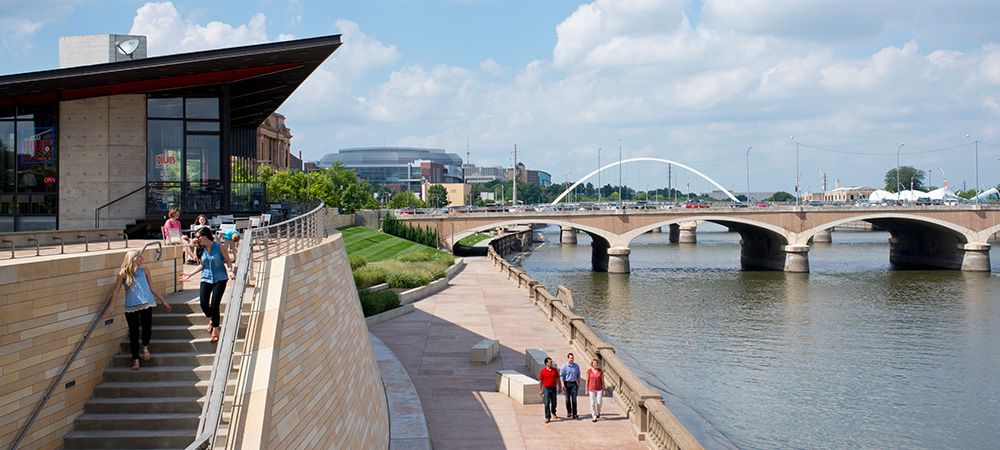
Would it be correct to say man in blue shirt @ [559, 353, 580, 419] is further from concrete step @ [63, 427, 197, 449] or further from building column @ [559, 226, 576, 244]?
building column @ [559, 226, 576, 244]

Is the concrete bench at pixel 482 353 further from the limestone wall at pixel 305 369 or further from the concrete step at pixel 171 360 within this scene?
the concrete step at pixel 171 360

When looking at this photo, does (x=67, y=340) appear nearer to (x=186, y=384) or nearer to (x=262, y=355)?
(x=186, y=384)

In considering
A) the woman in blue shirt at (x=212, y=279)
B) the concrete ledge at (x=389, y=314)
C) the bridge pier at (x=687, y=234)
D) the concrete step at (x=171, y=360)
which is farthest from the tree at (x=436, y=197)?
the concrete step at (x=171, y=360)

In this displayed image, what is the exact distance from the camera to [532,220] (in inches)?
3317

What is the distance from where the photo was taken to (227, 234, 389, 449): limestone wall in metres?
9.21

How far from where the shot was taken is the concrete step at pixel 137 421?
9.65 metres

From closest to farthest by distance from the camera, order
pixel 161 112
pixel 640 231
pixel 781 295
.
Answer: pixel 161 112 → pixel 781 295 → pixel 640 231

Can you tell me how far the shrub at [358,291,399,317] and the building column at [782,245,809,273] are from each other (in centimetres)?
5075

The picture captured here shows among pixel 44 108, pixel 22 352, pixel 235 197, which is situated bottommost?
pixel 22 352

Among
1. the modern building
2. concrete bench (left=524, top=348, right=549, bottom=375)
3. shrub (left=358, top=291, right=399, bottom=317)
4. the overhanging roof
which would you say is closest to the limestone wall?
the overhanging roof

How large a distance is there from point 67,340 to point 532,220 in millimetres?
74994

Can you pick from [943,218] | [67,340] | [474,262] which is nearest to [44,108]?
[67,340]

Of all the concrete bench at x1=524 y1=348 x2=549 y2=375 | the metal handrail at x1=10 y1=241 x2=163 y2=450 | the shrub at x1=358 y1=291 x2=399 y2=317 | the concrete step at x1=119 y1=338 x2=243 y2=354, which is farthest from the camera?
the shrub at x1=358 y1=291 x2=399 y2=317

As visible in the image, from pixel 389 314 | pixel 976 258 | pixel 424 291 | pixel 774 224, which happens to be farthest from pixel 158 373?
pixel 976 258
